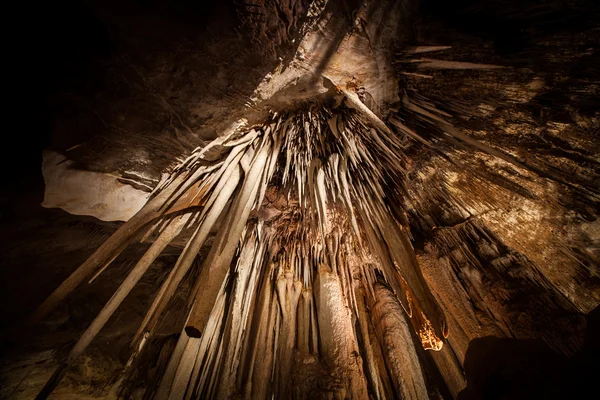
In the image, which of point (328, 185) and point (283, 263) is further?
point (283, 263)

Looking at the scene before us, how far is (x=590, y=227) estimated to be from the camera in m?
1.71

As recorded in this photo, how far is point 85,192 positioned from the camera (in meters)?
1.87

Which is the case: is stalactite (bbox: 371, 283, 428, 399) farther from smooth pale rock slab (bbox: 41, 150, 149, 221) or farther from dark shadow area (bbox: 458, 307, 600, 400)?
smooth pale rock slab (bbox: 41, 150, 149, 221)

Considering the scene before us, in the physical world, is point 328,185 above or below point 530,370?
above

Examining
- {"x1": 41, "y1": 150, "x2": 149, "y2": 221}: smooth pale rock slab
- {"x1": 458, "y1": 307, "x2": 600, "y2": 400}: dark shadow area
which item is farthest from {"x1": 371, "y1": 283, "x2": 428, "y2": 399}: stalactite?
{"x1": 41, "y1": 150, "x2": 149, "y2": 221}: smooth pale rock slab

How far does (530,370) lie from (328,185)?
1847 millimetres

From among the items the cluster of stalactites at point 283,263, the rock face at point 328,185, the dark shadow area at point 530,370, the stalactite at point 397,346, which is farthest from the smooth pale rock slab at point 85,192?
the stalactite at point 397,346

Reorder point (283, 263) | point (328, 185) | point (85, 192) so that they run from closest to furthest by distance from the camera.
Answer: point (85, 192)
point (328, 185)
point (283, 263)

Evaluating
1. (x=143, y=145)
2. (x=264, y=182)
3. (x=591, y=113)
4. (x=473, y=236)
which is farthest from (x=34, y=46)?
(x=473, y=236)

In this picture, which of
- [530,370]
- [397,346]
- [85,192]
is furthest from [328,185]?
[85,192]

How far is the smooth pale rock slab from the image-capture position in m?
1.71

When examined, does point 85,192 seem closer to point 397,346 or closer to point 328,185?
point 328,185

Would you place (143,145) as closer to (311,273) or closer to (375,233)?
(375,233)

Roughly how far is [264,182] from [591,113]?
2204mm
